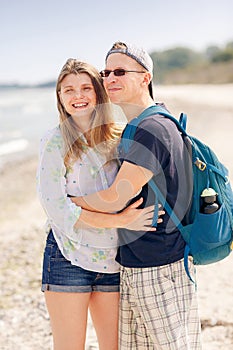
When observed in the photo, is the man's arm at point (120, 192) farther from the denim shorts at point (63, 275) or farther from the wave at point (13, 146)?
the wave at point (13, 146)

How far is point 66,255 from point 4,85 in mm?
109756

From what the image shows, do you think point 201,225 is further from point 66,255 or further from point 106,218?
point 66,255

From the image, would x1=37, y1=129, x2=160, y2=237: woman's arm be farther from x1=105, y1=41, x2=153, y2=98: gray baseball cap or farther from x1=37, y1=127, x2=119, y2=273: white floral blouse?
x1=105, y1=41, x2=153, y2=98: gray baseball cap

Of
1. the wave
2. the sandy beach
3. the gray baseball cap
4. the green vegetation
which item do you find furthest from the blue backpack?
the green vegetation

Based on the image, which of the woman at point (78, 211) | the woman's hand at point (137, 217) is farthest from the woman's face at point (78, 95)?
the woman's hand at point (137, 217)

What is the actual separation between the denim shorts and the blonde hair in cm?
48

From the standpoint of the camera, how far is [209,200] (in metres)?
2.67

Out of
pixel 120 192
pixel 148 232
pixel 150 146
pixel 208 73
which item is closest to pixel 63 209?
pixel 120 192

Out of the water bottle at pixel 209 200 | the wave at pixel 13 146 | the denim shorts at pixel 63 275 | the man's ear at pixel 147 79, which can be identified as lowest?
the wave at pixel 13 146

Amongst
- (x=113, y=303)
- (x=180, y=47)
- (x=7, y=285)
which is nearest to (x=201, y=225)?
(x=113, y=303)

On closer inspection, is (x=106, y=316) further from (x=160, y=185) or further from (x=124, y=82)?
(x=124, y=82)

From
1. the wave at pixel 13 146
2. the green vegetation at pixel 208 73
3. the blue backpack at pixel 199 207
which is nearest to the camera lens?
the blue backpack at pixel 199 207

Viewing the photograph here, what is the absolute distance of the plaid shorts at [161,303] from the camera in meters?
2.77

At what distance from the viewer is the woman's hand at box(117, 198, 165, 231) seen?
268cm
